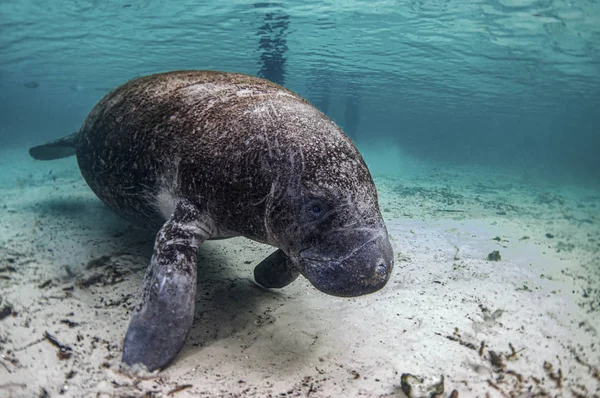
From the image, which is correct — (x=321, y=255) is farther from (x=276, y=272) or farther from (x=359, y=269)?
(x=276, y=272)

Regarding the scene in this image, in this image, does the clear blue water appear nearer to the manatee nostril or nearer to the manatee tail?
the manatee tail

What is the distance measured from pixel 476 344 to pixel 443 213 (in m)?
6.65

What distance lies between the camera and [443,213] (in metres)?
9.29

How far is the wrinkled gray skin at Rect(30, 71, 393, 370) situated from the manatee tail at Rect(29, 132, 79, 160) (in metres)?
3.68

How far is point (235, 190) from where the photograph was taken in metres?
2.67

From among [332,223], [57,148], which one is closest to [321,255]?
[332,223]

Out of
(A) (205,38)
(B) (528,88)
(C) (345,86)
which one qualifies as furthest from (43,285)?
(B) (528,88)

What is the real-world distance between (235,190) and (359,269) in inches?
41.7

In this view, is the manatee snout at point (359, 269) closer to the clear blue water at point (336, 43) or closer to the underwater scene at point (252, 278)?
the underwater scene at point (252, 278)

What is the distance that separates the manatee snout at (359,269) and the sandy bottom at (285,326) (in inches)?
26.2

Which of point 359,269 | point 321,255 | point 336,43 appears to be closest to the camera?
point 359,269

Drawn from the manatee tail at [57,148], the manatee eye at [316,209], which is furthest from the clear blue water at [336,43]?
the manatee eye at [316,209]

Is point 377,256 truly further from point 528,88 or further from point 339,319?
point 528,88

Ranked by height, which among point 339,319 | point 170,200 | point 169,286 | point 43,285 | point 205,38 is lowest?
point 339,319
